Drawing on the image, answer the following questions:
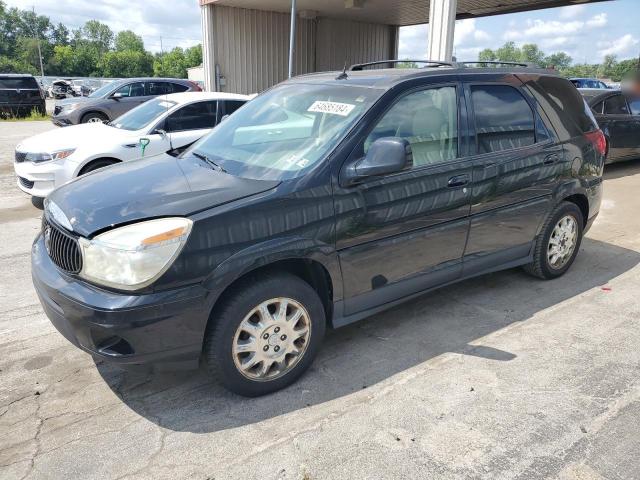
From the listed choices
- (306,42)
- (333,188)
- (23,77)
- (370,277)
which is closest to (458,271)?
(370,277)

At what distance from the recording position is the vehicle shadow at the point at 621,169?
33.1 ft

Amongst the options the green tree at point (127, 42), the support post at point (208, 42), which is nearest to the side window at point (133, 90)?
the support post at point (208, 42)

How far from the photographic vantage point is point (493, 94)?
3936 millimetres

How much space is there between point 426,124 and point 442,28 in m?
6.66

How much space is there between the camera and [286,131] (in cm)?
350

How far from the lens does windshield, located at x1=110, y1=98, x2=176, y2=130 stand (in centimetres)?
755

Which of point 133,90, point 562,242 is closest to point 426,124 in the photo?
point 562,242

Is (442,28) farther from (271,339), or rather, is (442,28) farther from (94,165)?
(271,339)

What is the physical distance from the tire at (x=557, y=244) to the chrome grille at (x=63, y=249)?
3.59 m

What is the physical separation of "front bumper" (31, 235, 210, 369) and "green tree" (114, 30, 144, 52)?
13851 cm

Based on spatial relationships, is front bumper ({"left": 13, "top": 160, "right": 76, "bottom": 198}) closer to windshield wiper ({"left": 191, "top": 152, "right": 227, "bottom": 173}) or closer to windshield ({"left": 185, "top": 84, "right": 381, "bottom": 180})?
windshield ({"left": 185, "top": 84, "right": 381, "bottom": 180})

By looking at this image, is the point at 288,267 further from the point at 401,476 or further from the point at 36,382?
the point at 36,382

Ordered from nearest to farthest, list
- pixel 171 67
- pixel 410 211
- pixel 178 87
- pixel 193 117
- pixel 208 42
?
1. pixel 410 211
2. pixel 193 117
3. pixel 178 87
4. pixel 208 42
5. pixel 171 67

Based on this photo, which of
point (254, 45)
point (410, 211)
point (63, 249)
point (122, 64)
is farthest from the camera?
point (122, 64)
